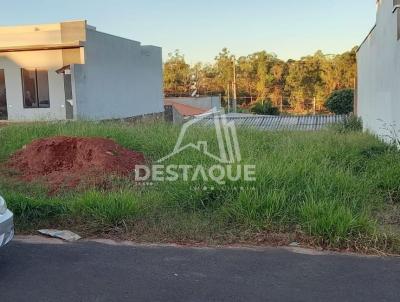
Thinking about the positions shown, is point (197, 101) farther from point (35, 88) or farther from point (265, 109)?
point (35, 88)

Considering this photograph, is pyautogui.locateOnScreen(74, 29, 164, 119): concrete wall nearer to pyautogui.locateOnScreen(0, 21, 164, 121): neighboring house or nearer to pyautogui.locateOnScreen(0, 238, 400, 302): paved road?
pyautogui.locateOnScreen(0, 21, 164, 121): neighboring house

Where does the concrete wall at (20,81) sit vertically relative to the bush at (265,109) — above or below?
above

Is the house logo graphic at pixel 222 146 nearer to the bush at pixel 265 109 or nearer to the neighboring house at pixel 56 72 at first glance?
the neighboring house at pixel 56 72

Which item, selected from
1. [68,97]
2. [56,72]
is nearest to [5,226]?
[68,97]

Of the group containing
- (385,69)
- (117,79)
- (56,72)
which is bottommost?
(385,69)

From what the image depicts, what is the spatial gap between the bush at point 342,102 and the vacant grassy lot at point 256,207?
29034mm

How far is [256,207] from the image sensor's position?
15.7 ft

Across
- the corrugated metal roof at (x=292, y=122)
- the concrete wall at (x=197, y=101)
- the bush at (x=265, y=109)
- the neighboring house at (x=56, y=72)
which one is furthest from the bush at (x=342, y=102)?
the neighboring house at (x=56, y=72)

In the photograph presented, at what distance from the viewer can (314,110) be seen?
4538 centimetres

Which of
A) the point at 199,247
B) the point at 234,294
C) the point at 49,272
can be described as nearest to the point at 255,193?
the point at 199,247

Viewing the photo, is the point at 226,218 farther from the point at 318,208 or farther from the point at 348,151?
the point at 348,151

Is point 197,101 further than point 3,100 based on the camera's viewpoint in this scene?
Yes

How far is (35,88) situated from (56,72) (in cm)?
136

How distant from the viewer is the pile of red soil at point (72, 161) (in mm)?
6711
